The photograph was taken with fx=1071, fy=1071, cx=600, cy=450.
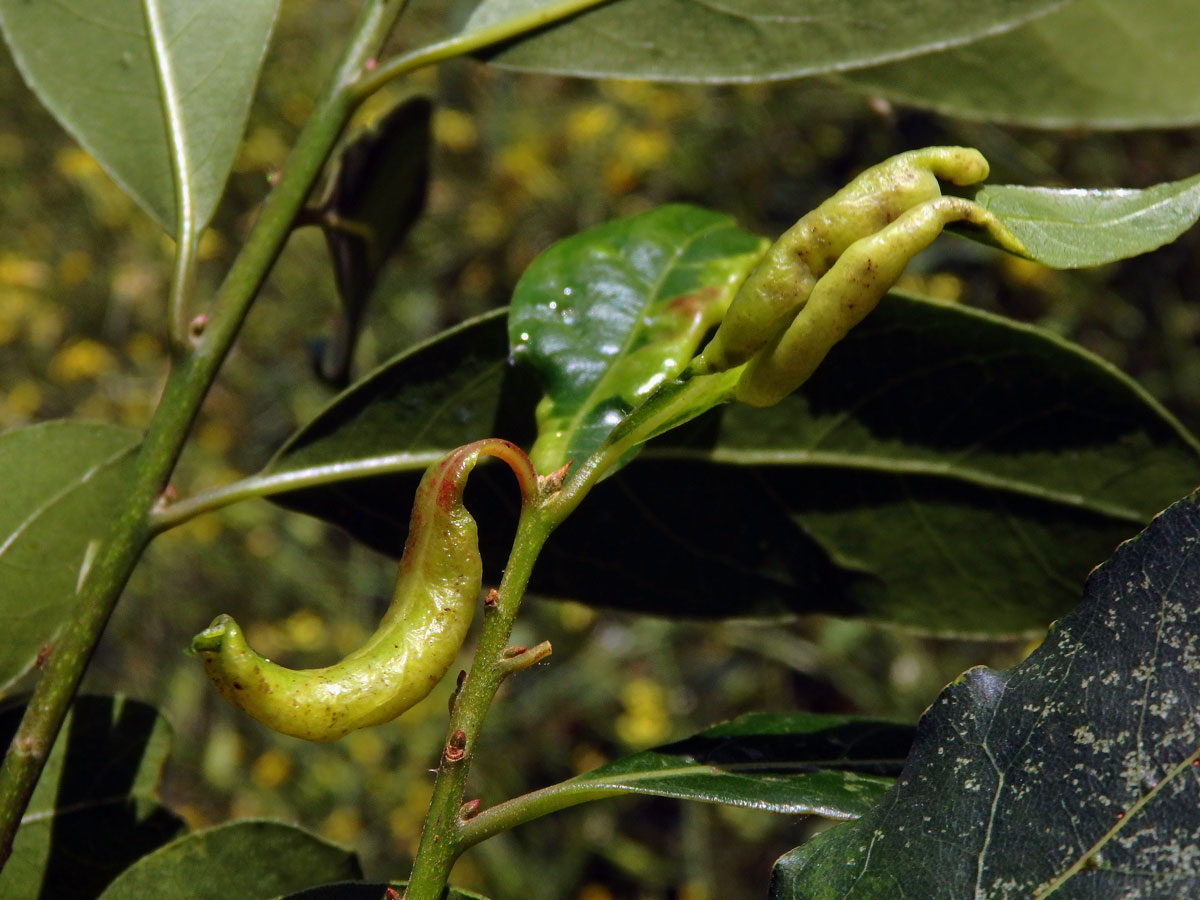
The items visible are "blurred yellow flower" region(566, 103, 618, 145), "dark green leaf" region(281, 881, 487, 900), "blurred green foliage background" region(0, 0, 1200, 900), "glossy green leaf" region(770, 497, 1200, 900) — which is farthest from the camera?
"blurred yellow flower" region(566, 103, 618, 145)

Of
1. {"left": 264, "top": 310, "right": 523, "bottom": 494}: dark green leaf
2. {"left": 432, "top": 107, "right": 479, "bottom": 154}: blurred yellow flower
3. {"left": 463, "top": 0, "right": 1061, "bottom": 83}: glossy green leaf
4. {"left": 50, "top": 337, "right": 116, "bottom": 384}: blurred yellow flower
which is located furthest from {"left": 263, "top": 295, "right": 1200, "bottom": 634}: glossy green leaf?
{"left": 50, "top": 337, "right": 116, "bottom": 384}: blurred yellow flower

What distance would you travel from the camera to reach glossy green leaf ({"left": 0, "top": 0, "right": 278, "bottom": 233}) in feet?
2.94

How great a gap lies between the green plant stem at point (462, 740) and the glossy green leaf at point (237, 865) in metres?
0.22

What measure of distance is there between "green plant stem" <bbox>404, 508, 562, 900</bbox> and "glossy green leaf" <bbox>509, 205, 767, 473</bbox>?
0.39ft

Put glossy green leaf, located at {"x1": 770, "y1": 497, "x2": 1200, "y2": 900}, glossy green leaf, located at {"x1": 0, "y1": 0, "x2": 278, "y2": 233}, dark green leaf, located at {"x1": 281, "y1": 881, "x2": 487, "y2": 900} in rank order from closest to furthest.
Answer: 1. glossy green leaf, located at {"x1": 770, "y1": 497, "x2": 1200, "y2": 900}
2. dark green leaf, located at {"x1": 281, "y1": 881, "x2": 487, "y2": 900}
3. glossy green leaf, located at {"x1": 0, "y1": 0, "x2": 278, "y2": 233}

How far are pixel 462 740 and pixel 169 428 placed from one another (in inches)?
14.0

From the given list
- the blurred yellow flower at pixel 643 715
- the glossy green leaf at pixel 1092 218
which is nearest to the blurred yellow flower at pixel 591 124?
the blurred yellow flower at pixel 643 715

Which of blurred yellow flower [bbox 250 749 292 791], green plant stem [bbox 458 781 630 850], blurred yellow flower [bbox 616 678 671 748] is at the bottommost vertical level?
blurred yellow flower [bbox 250 749 292 791]

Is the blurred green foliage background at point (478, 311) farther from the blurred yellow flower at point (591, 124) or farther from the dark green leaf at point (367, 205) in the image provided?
the dark green leaf at point (367, 205)

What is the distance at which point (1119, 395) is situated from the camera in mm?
770

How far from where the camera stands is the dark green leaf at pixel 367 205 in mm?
1005

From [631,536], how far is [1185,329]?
9.90ft

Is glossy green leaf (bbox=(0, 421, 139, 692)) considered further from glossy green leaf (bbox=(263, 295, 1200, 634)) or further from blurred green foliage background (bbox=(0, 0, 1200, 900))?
blurred green foliage background (bbox=(0, 0, 1200, 900))

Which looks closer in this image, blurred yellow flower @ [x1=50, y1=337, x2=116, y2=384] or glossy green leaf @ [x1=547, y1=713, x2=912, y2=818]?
glossy green leaf @ [x1=547, y1=713, x2=912, y2=818]
